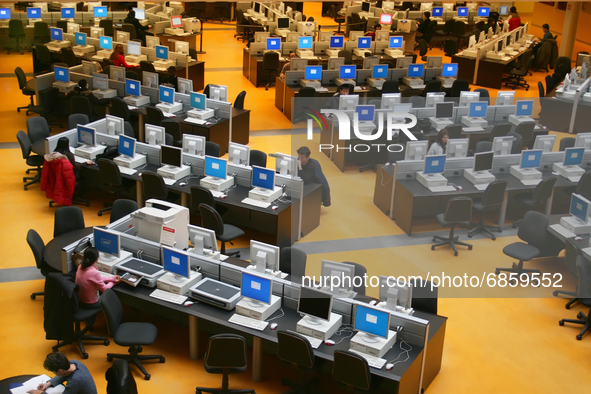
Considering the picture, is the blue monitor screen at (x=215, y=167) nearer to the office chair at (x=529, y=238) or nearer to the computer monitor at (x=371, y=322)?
the computer monitor at (x=371, y=322)

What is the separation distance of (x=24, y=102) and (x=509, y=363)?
10.8m

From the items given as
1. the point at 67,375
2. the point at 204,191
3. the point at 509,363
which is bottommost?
the point at 509,363

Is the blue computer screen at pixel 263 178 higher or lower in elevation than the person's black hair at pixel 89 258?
higher

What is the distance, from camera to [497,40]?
49.1 ft

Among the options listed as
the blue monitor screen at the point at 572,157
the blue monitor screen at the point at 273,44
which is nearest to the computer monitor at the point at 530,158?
the blue monitor screen at the point at 572,157

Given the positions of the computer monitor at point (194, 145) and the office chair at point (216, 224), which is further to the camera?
the computer monitor at point (194, 145)

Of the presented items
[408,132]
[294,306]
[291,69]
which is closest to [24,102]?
[291,69]

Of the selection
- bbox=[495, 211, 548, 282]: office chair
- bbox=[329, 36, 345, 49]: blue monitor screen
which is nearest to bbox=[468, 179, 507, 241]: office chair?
bbox=[495, 211, 548, 282]: office chair

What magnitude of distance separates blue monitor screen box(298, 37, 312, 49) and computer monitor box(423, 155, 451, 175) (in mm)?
7269

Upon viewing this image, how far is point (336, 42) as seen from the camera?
14773mm

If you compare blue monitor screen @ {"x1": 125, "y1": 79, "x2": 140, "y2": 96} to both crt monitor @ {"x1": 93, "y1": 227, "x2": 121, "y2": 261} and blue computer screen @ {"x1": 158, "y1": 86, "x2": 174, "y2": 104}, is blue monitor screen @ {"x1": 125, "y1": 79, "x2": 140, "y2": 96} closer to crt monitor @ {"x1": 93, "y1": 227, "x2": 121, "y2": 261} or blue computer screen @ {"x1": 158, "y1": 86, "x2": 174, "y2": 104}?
blue computer screen @ {"x1": 158, "y1": 86, "x2": 174, "y2": 104}

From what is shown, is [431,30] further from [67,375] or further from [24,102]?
[67,375]

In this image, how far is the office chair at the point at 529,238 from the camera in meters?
7.20

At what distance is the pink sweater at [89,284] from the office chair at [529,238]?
14.8 ft
